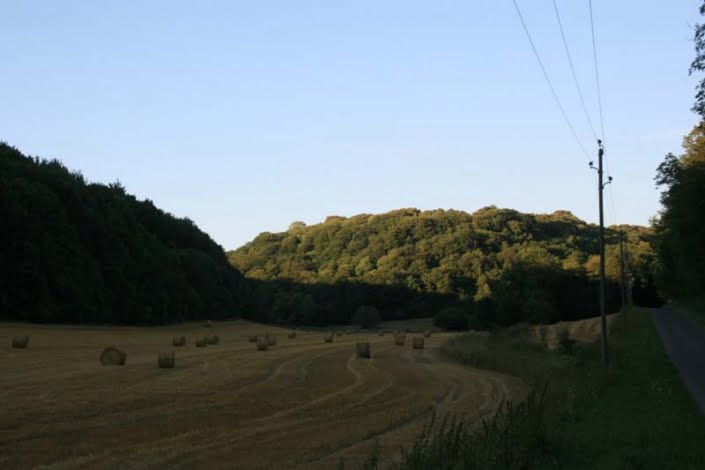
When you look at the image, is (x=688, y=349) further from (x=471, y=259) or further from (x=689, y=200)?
(x=471, y=259)

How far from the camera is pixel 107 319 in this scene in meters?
55.4

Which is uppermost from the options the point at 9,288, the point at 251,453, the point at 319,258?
the point at 319,258

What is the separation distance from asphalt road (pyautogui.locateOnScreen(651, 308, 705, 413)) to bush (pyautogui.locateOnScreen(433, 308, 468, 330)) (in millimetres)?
29448

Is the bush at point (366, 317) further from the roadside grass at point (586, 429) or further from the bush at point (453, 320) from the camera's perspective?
the roadside grass at point (586, 429)

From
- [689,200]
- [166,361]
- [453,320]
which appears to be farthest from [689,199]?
[453,320]

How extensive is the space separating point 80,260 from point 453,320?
45396 millimetres

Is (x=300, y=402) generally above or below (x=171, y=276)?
below

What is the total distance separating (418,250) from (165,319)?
59229mm

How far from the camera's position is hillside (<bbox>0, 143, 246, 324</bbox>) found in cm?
4791

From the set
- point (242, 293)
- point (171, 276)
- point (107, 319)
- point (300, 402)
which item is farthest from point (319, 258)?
point (300, 402)

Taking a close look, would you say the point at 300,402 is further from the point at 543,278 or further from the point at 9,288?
the point at 543,278

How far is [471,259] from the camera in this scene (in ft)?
366

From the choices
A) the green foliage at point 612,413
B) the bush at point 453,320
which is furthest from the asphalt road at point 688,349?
the bush at point 453,320

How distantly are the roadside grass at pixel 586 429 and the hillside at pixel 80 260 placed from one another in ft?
103
